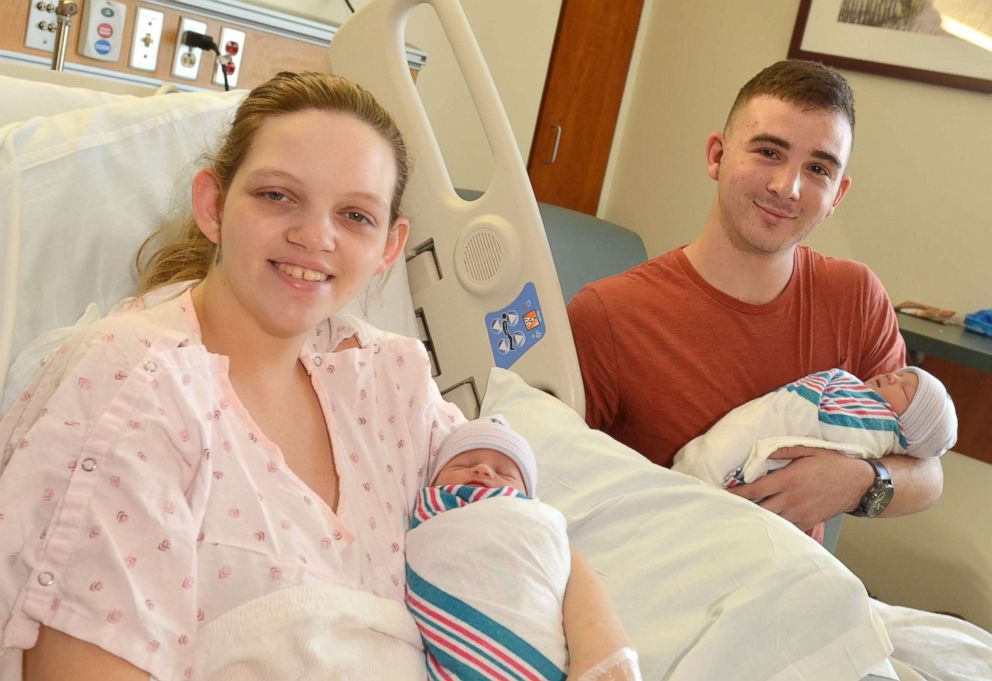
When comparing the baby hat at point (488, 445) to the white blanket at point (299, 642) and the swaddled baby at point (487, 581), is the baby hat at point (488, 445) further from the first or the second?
the white blanket at point (299, 642)

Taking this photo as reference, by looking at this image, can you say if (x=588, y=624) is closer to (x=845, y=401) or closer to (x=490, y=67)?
(x=845, y=401)

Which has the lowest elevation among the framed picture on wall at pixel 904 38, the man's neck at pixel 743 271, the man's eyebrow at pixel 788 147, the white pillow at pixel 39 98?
the man's neck at pixel 743 271

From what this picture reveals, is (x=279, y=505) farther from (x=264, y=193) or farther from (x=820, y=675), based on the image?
(x=820, y=675)

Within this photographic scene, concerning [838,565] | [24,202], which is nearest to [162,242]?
[24,202]

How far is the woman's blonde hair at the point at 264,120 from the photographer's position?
124 cm

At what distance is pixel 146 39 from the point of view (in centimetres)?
242

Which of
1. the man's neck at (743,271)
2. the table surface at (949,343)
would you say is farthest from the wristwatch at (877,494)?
the table surface at (949,343)

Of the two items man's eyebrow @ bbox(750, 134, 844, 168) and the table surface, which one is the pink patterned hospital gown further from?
the table surface

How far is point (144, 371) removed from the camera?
103 cm

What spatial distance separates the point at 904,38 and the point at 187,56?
2.06 meters

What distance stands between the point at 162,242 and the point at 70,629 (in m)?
0.69

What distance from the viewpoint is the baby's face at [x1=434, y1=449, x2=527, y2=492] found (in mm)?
1331

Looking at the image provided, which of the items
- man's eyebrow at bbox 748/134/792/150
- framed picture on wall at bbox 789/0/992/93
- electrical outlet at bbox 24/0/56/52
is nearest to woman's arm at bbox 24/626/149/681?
man's eyebrow at bbox 748/134/792/150

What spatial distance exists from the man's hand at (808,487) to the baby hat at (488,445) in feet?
1.65
